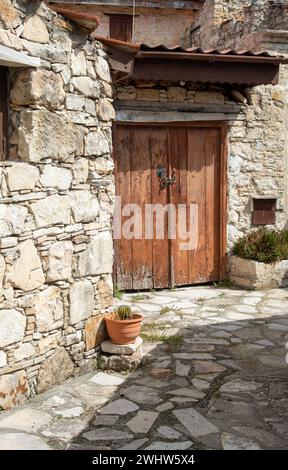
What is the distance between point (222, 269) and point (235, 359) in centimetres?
298

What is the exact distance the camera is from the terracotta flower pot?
13.6ft

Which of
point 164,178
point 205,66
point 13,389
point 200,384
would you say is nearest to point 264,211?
point 164,178

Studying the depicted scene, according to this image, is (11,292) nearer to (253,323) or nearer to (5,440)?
(5,440)

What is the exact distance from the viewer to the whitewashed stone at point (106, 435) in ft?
9.93

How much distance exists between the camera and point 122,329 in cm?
414

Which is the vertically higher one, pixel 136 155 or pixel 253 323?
pixel 136 155

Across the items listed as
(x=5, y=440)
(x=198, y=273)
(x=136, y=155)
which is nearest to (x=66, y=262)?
(x=5, y=440)

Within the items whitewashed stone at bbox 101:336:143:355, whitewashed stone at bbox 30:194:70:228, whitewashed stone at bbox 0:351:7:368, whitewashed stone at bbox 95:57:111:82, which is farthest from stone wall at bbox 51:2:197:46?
whitewashed stone at bbox 0:351:7:368

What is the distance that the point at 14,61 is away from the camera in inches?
129

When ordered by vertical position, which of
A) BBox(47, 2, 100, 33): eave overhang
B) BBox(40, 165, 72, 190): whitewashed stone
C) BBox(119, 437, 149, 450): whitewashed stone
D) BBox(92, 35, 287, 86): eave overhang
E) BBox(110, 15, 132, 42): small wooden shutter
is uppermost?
BBox(110, 15, 132, 42): small wooden shutter

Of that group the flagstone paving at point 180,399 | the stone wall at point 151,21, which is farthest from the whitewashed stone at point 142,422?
the stone wall at point 151,21

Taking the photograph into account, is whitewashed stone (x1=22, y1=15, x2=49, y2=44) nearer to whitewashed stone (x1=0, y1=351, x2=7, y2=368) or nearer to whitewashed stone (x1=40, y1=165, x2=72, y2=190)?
whitewashed stone (x1=40, y1=165, x2=72, y2=190)

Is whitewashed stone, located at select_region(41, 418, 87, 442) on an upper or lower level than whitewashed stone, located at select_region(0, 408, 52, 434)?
lower

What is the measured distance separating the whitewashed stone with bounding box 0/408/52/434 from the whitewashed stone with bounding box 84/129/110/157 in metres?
2.00
